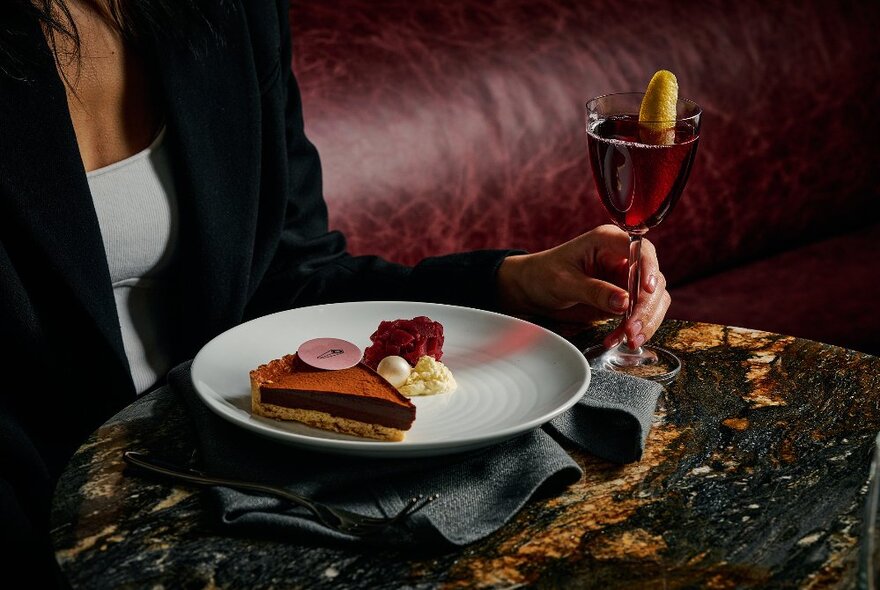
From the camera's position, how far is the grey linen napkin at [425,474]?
2.29 feet

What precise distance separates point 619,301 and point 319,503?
45 cm

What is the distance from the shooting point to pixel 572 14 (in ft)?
6.79

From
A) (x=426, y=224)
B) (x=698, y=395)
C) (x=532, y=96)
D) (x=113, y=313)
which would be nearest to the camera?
(x=698, y=395)

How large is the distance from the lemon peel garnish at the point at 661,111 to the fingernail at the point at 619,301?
0.17 metres

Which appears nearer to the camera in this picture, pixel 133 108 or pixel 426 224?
pixel 133 108

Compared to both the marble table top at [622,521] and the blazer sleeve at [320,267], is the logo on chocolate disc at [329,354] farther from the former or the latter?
the blazer sleeve at [320,267]

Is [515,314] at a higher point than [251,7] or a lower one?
lower

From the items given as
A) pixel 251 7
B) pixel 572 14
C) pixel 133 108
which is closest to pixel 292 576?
pixel 133 108

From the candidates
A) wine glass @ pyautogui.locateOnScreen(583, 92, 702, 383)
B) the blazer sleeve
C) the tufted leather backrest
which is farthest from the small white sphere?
the tufted leather backrest

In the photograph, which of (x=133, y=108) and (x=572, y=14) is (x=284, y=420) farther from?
(x=572, y=14)

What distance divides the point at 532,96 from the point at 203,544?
1447mm

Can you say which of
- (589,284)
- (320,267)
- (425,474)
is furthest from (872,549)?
(320,267)

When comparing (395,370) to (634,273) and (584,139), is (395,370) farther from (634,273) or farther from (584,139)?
(584,139)

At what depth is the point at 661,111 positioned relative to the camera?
969 mm
